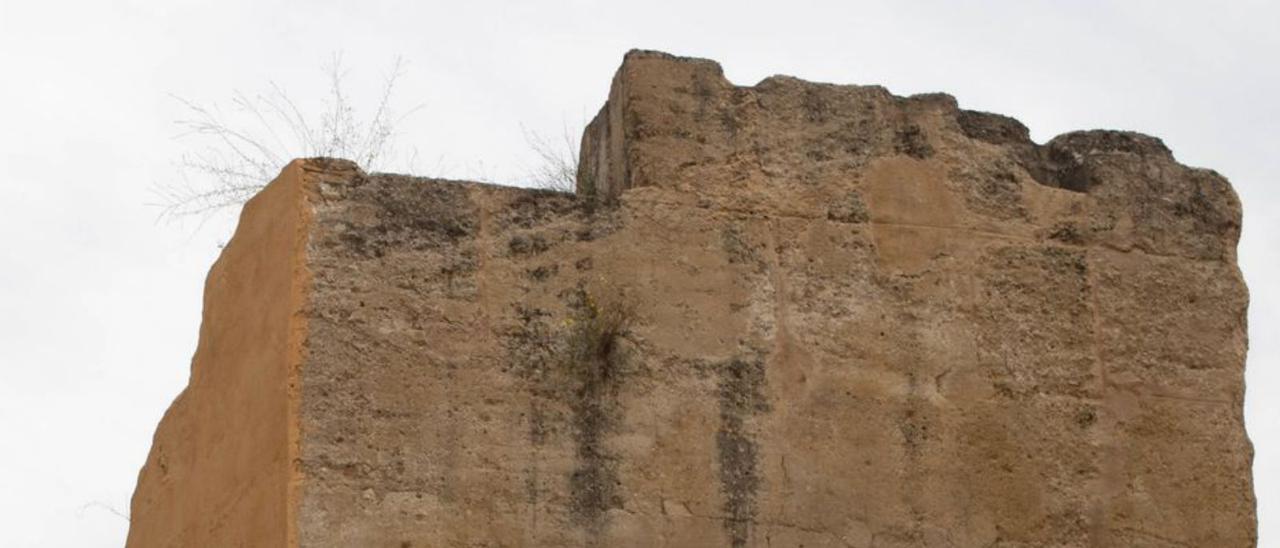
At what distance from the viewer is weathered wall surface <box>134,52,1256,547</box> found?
274 inches

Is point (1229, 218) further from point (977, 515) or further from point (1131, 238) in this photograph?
point (977, 515)

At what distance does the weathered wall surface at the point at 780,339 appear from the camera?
→ 696cm

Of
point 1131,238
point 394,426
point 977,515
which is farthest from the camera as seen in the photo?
point 1131,238

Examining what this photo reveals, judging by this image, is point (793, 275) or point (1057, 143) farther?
point (1057, 143)

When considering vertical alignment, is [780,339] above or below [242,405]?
above

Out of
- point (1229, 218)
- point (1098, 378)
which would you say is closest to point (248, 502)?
point (1098, 378)

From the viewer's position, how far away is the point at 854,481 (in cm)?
728

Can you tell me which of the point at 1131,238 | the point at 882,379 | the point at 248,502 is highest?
the point at 1131,238

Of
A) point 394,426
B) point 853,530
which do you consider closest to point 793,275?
point 853,530

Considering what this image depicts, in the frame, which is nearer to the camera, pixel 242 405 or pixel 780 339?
pixel 242 405

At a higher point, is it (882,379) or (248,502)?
(882,379)

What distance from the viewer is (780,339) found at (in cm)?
735

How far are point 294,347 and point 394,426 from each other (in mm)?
346

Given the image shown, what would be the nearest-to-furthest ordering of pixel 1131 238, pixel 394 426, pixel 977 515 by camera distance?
1. pixel 394 426
2. pixel 977 515
3. pixel 1131 238
